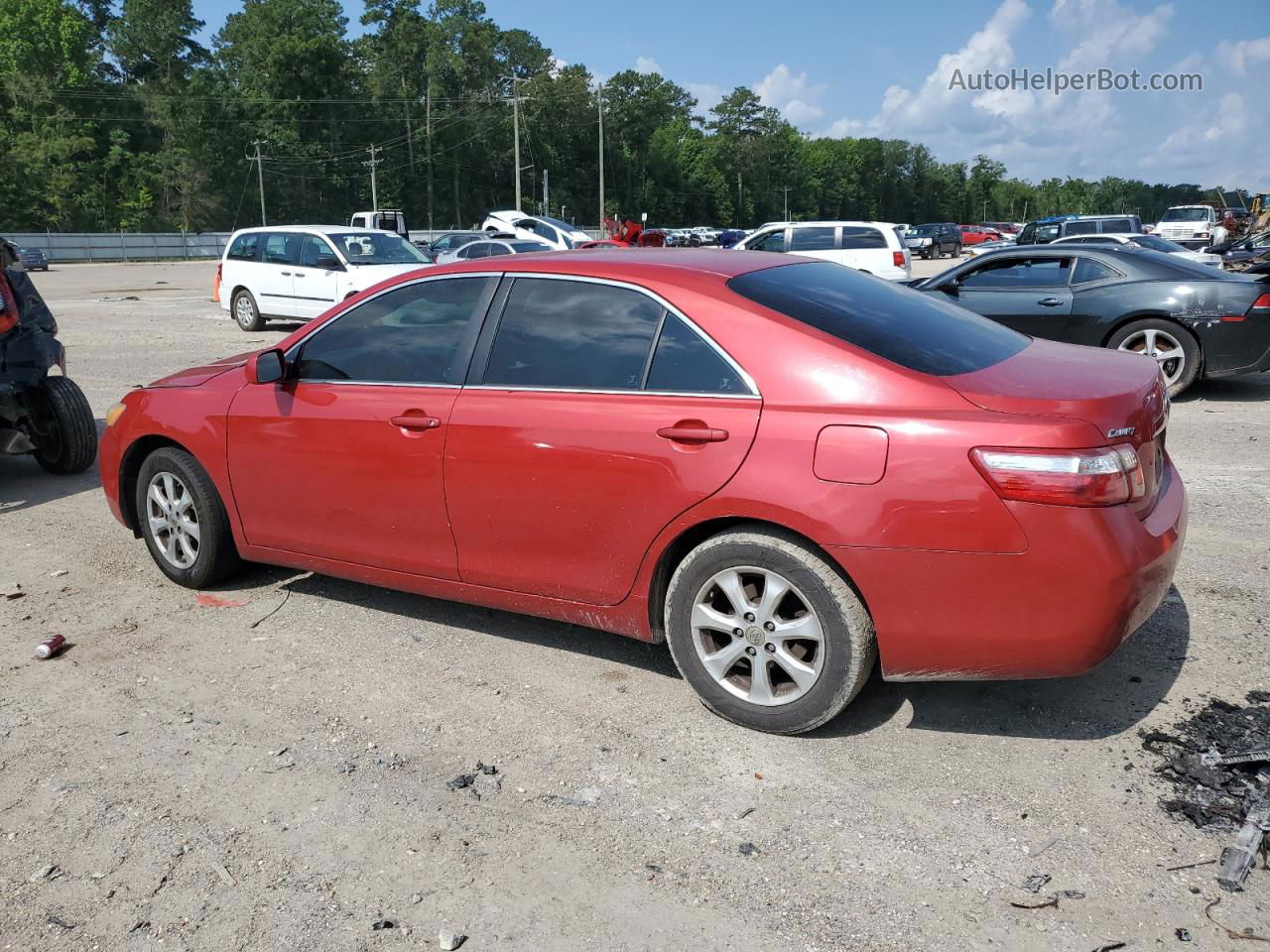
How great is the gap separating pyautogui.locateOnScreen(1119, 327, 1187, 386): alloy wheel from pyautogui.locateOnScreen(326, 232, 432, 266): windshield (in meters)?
11.7

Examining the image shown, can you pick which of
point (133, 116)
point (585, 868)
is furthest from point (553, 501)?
point (133, 116)

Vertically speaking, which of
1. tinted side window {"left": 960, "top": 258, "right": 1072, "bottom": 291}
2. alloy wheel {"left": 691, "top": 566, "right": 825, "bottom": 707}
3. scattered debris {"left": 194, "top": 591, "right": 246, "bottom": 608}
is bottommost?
scattered debris {"left": 194, "top": 591, "right": 246, "bottom": 608}

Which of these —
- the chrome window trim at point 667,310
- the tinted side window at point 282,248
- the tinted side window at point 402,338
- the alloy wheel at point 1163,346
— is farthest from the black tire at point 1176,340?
the tinted side window at point 282,248

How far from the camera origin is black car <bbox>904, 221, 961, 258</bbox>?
174 ft

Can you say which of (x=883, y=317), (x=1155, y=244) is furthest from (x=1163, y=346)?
(x=1155, y=244)

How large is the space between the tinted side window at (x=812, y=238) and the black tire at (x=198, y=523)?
17983 mm

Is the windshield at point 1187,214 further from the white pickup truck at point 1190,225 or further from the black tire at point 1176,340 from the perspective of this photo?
the black tire at point 1176,340

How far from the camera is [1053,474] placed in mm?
3152

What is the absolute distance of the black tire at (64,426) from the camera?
7.66 meters

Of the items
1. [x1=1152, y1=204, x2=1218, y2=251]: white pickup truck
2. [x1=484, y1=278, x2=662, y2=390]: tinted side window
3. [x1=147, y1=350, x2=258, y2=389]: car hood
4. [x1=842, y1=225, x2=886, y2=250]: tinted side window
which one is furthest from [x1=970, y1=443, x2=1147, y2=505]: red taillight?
[x1=1152, y1=204, x2=1218, y2=251]: white pickup truck

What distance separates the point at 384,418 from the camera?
436 centimetres

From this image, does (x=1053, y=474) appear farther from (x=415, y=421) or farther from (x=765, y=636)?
(x=415, y=421)

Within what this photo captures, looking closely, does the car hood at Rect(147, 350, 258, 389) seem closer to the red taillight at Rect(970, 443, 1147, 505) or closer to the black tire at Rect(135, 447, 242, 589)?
the black tire at Rect(135, 447, 242, 589)

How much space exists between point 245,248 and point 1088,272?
13645 millimetres
